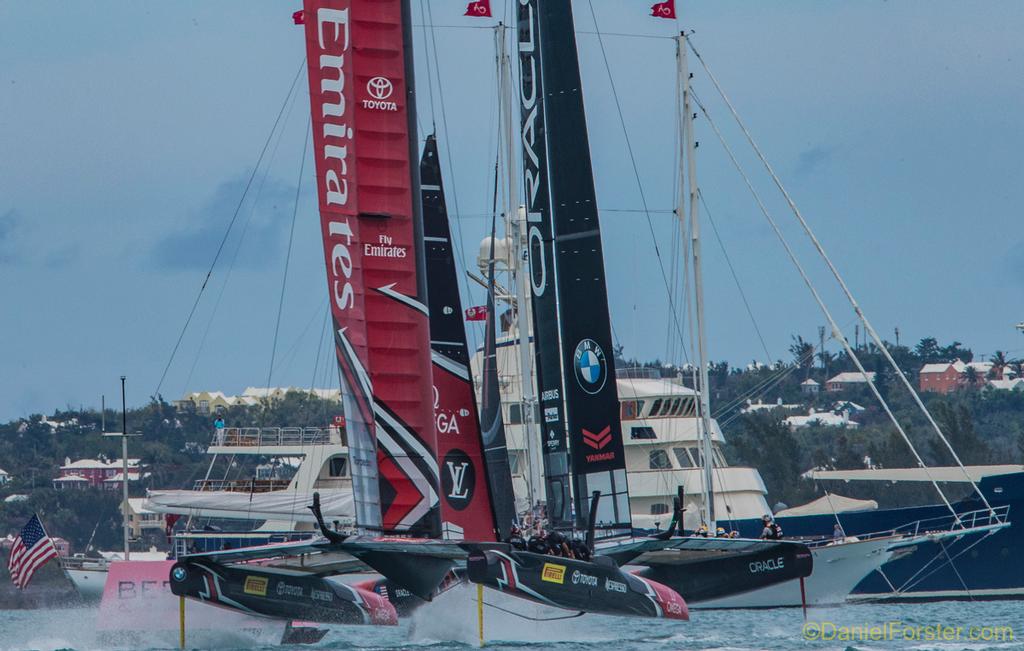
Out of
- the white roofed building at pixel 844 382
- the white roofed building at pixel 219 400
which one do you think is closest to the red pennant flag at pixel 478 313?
the white roofed building at pixel 219 400

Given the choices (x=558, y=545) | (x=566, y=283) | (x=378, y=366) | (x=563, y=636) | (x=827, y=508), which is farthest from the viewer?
(x=827, y=508)

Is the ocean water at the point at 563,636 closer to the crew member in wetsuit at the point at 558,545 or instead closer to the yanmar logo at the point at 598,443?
the crew member in wetsuit at the point at 558,545

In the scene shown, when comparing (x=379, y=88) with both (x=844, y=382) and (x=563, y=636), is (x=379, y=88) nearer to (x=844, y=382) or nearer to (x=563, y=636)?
(x=563, y=636)

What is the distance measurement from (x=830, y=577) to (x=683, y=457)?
7226 mm

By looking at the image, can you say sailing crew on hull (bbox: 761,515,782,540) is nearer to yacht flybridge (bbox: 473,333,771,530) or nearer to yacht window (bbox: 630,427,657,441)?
yacht flybridge (bbox: 473,333,771,530)

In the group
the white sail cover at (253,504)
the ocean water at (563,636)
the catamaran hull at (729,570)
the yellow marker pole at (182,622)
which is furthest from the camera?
the white sail cover at (253,504)

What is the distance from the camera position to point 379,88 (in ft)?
72.5

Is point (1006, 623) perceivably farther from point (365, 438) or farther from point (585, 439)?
point (365, 438)

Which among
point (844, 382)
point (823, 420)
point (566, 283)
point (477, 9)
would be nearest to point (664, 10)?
point (477, 9)

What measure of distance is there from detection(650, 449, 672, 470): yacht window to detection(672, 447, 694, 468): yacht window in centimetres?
41

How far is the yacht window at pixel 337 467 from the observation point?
133 ft

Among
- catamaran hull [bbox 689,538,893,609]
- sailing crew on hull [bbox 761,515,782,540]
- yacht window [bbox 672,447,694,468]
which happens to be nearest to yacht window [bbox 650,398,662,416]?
yacht window [bbox 672,447,694,468]

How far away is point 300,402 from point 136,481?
14169 mm

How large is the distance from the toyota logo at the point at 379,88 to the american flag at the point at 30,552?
13.4 meters
